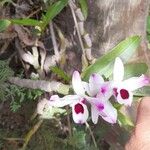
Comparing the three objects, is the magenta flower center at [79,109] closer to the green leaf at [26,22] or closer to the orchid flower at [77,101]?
the orchid flower at [77,101]

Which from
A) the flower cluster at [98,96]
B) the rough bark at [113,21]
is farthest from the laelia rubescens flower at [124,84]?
the rough bark at [113,21]

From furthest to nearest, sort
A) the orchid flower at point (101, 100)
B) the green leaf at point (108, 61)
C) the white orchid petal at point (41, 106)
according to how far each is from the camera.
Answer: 1. the white orchid petal at point (41, 106)
2. the green leaf at point (108, 61)
3. the orchid flower at point (101, 100)

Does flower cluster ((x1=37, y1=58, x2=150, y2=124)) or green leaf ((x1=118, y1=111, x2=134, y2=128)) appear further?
green leaf ((x1=118, y1=111, x2=134, y2=128))

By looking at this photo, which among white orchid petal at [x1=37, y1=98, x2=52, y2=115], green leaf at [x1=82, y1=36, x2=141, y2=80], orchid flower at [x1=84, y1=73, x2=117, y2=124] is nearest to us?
orchid flower at [x1=84, y1=73, x2=117, y2=124]

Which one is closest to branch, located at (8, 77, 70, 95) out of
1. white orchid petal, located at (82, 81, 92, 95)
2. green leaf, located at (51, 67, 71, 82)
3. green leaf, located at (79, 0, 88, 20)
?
green leaf, located at (51, 67, 71, 82)

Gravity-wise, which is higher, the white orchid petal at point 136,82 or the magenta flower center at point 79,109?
the white orchid petal at point 136,82

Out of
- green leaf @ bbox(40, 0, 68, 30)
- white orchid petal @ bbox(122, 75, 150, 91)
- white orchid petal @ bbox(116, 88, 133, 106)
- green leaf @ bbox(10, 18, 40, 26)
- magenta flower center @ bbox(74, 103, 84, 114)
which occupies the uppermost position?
green leaf @ bbox(40, 0, 68, 30)

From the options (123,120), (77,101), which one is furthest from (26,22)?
(123,120)

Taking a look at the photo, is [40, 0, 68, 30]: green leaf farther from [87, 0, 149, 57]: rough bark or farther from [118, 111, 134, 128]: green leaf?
[118, 111, 134, 128]: green leaf
